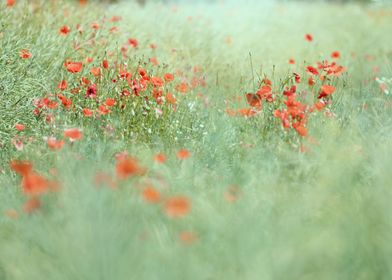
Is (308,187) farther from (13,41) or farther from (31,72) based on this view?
(13,41)

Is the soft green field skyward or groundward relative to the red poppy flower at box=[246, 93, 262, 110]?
groundward

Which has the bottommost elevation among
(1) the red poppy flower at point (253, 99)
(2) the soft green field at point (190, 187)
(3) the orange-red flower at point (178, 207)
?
(2) the soft green field at point (190, 187)

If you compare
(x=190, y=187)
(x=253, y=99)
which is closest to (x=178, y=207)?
(x=190, y=187)

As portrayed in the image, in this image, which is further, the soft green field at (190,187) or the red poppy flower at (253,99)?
the red poppy flower at (253,99)

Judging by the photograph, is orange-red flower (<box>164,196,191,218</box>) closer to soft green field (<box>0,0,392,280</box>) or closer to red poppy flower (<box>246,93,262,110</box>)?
soft green field (<box>0,0,392,280</box>)

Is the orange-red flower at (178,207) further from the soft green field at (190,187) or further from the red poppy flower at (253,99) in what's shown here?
the red poppy flower at (253,99)

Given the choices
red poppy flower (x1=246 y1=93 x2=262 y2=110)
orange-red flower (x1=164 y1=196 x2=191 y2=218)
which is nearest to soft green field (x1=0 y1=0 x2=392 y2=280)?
orange-red flower (x1=164 y1=196 x2=191 y2=218)

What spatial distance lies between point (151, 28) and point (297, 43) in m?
1.83

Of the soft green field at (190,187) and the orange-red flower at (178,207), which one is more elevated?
the orange-red flower at (178,207)

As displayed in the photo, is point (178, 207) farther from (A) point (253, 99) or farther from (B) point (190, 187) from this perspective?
(A) point (253, 99)

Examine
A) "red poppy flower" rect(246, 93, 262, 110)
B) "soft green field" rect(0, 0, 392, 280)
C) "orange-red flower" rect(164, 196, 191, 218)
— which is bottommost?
"soft green field" rect(0, 0, 392, 280)

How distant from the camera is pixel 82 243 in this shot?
5.40 feet

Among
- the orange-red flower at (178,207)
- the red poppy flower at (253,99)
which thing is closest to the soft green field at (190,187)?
the orange-red flower at (178,207)

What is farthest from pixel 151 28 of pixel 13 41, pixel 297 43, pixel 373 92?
pixel 373 92
